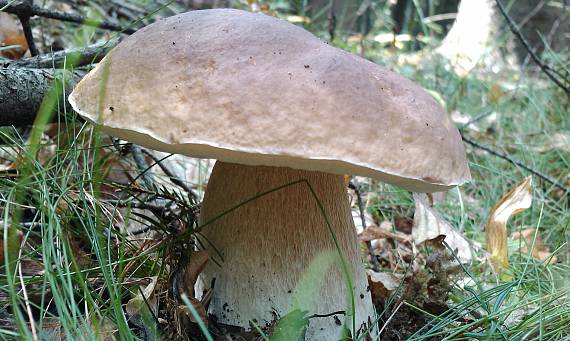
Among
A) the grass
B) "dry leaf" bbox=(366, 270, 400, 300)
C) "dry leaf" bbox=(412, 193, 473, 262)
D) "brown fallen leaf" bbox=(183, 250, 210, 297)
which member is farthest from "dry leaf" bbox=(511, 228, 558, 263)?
"brown fallen leaf" bbox=(183, 250, 210, 297)

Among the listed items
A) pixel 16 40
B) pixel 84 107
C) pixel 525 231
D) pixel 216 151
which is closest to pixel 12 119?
pixel 84 107

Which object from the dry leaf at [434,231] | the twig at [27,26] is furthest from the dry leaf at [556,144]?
the twig at [27,26]

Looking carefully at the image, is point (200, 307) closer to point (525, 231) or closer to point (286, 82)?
point (286, 82)

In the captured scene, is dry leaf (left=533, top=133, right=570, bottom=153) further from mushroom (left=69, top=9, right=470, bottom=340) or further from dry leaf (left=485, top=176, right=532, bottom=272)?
mushroom (left=69, top=9, right=470, bottom=340)

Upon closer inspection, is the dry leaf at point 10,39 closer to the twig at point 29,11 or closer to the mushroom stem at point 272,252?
the twig at point 29,11

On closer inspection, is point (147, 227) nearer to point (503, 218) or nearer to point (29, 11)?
point (29, 11)

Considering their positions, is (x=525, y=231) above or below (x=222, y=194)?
below
